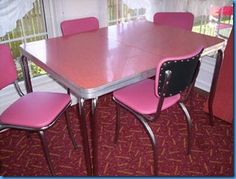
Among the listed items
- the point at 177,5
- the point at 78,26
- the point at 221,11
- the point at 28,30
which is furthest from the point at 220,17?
the point at 28,30

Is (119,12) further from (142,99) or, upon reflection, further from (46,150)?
(46,150)

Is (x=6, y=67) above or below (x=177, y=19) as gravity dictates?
below

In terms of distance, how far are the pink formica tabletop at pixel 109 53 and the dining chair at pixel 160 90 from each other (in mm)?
123

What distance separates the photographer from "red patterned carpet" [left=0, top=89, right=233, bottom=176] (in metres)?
1.84

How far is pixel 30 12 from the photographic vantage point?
2.27 metres

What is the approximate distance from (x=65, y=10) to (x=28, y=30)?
385mm

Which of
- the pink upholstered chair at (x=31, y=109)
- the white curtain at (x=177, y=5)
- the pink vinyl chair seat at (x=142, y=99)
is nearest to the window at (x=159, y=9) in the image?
the white curtain at (x=177, y=5)

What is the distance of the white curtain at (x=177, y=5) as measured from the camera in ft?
9.10

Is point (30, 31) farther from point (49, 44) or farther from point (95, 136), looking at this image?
point (95, 136)

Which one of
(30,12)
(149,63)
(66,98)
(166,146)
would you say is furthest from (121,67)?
(30,12)

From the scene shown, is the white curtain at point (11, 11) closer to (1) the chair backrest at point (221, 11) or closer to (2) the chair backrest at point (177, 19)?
(2) the chair backrest at point (177, 19)

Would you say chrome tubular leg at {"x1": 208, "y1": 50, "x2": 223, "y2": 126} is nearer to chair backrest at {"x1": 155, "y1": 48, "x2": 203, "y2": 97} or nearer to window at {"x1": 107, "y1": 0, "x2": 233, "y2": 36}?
chair backrest at {"x1": 155, "y1": 48, "x2": 203, "y2": 97}

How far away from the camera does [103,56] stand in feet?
5.44


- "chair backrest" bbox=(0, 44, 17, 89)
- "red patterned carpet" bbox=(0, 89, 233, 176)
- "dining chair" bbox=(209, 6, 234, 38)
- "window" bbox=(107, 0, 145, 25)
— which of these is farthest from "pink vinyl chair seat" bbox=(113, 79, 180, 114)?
"dining chair" bbox=(209, 6, 234, 38)
